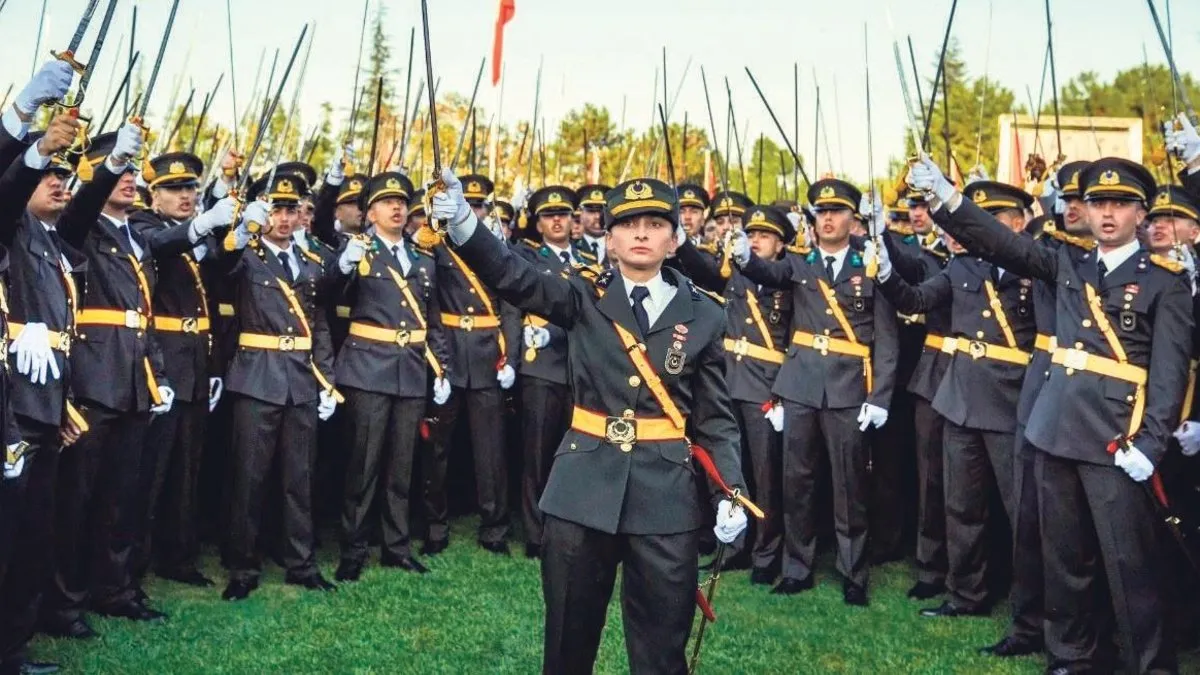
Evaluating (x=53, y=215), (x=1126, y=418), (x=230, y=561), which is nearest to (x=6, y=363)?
(x=53, y=215)

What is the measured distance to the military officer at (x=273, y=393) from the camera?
7375 mm

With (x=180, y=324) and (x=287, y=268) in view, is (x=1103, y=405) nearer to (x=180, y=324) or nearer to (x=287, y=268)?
(x=287, y=268)

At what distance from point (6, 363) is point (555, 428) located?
471 cm

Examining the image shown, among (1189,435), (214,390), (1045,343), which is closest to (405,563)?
(214,390)

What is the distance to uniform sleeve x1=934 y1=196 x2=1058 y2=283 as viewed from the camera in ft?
19.2

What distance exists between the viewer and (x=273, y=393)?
24.1 feet

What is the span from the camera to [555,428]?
29.3ft

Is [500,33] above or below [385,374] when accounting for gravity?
above

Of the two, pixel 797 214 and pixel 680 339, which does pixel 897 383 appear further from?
pixel 680 339

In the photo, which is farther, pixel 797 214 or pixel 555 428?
pixel 797 214

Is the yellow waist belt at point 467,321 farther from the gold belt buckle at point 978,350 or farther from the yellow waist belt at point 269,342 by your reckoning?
the gold belt buckle at point 978,350

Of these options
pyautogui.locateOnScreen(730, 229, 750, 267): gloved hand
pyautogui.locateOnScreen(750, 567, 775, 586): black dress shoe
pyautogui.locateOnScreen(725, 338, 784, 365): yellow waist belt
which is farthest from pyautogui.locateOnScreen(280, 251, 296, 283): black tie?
pyautogui.locateOnScreen(750, 567, 775, 586): black dress shoe

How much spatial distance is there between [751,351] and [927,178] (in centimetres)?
340

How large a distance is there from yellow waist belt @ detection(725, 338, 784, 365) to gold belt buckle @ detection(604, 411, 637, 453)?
4.42 m
